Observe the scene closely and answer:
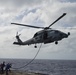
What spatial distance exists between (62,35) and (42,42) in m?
3.36

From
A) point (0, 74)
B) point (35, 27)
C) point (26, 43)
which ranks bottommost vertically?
point (0, 74)

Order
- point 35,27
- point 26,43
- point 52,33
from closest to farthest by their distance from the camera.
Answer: point 52,33 < point 35,27 < point 26,43

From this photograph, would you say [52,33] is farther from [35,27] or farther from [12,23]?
[12,23]

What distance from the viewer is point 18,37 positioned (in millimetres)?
37281

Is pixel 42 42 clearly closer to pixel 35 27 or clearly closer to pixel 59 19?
pixel 35 27

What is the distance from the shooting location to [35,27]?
86.3ft

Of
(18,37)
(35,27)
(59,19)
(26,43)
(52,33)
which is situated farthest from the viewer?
(18,37)

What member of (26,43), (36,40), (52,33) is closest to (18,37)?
(26,43)

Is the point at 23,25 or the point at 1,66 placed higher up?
the point at 23,25

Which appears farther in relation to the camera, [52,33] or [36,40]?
[36,40]

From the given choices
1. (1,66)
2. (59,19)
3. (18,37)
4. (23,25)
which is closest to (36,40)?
(23,25)

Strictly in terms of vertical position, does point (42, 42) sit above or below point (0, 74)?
above

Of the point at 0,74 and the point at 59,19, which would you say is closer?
the point at 59,19

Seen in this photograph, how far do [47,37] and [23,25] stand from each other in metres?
3.99
